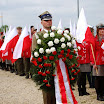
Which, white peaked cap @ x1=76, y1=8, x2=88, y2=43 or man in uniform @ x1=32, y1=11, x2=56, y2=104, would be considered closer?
man in uniform @ x1=32, y1=11, x2=56, y2=104

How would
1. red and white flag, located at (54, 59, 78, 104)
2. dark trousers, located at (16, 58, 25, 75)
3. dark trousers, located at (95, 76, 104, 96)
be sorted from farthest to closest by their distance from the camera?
dark trousers, located at (16, 58, 25, 75), dark trousers, located at (95, 76, 104, 96), red and white flag, located at (54, 59, 78, 104)

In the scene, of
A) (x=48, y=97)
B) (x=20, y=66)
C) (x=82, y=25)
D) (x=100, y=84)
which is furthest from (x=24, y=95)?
(x=20, y=66)

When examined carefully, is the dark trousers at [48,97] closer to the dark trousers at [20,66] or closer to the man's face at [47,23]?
the man's face at [47,23]

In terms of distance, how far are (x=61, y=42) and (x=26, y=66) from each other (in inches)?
314

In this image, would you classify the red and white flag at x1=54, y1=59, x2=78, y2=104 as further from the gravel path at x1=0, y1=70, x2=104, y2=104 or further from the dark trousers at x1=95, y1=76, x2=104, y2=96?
the dark trousers at x1=95, y1=76, x2=104, y2=96

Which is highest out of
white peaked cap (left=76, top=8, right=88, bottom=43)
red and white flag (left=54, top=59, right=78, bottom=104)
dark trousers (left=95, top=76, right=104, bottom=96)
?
white peaked cap (left=76, top=8, right=88, bottom=43)

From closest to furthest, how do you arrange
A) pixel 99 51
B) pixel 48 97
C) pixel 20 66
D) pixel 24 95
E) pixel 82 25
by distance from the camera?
pixel 48 97 → pixel 99 51 → pixel 82 25 → pixel 24 95 → pixel 20 66

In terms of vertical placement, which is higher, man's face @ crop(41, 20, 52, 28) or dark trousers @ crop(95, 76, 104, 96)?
man's face @ crop(41, 20, 52, 28)

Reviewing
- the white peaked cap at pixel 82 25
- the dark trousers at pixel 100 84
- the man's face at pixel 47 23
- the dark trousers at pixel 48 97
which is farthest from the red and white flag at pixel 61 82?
the white peaked cap at pixel 82 25

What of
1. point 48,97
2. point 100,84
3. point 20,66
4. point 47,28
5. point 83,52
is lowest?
point 20,66

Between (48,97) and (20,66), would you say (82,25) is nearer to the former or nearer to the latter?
(48,97)

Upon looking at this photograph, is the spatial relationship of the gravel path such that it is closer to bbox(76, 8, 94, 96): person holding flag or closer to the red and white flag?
bbox(76, 8, 94, 96): person holding flag

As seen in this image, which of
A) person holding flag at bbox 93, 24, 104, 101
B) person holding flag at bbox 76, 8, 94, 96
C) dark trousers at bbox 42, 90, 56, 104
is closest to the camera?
dark trousers at bbox 42, 90, 56, 104

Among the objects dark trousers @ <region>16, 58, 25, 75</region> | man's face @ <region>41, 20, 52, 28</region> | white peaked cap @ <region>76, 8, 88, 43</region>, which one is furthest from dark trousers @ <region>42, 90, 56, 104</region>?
dark trousers @ <region>16, 58, 25, 75</region>
